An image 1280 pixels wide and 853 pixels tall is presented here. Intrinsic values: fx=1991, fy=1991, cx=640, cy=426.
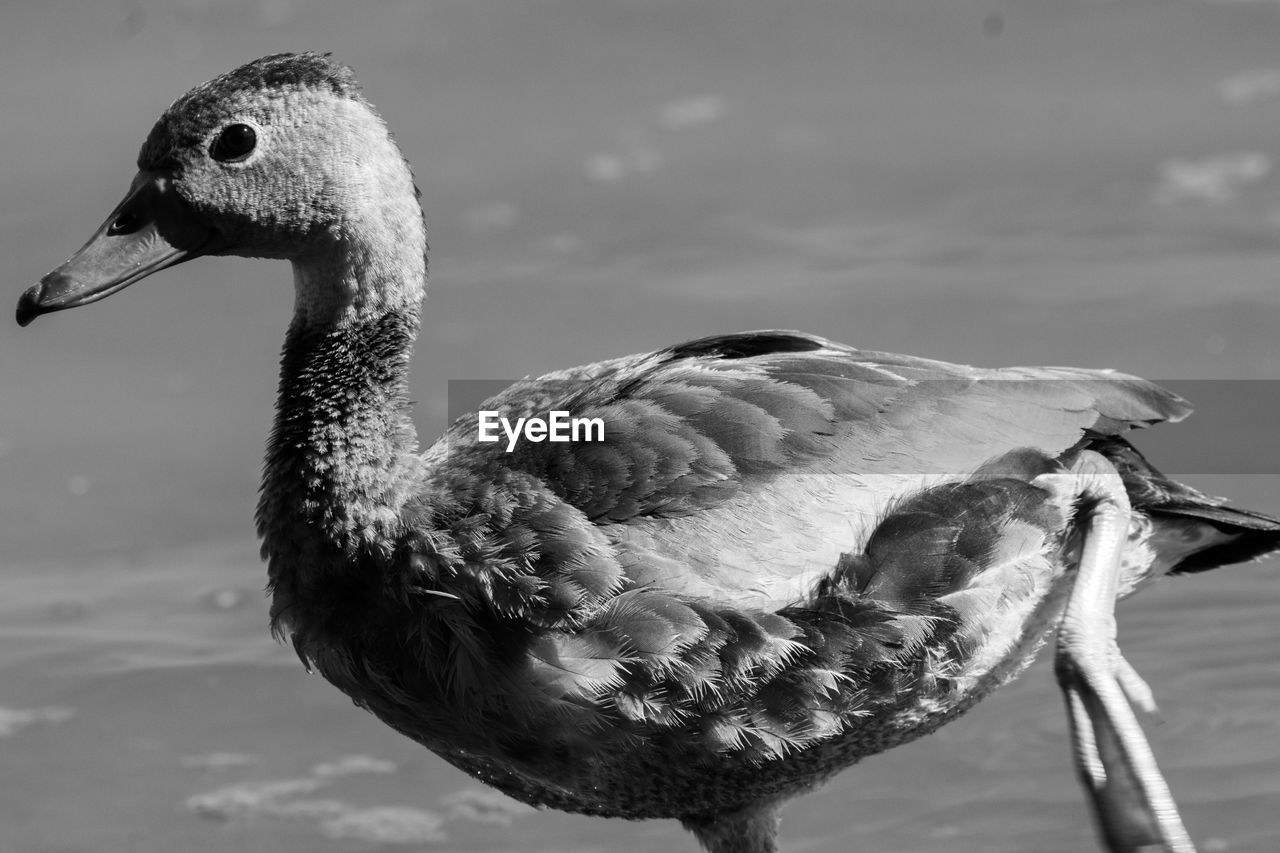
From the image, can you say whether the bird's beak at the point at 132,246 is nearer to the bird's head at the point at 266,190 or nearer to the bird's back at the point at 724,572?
the bird's head at the point at 266,190

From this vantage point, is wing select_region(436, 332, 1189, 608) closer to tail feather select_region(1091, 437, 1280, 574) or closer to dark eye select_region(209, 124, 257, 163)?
tail feather select_region(1091, 437, 1280, 574)

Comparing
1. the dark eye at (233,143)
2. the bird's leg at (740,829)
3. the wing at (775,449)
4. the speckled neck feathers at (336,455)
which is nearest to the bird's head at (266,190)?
the dark eye at (233,143)

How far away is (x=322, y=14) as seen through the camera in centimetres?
962

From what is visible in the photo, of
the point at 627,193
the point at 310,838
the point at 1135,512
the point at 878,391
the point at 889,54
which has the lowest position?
the point at 310,838

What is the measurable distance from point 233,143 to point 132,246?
0.37 m

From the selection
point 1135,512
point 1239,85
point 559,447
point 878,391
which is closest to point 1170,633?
point 1135,512

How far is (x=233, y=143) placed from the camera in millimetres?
4953

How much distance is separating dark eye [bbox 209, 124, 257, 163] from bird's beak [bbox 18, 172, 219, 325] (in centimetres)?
15

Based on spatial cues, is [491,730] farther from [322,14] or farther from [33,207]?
[322,14]

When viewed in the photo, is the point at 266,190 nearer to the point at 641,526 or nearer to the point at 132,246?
the point at 132,246

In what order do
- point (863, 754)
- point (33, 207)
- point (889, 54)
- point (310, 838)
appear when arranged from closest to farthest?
point (863, 754), point (310, 838), point (33, 207), point (889, 54)

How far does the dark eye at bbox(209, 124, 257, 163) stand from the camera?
4.95 metres

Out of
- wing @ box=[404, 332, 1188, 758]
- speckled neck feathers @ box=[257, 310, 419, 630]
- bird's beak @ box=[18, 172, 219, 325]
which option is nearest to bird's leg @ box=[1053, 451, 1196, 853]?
wing @ box=[404, 332, 1188, 758]

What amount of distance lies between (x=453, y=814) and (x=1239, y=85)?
5266 mm
